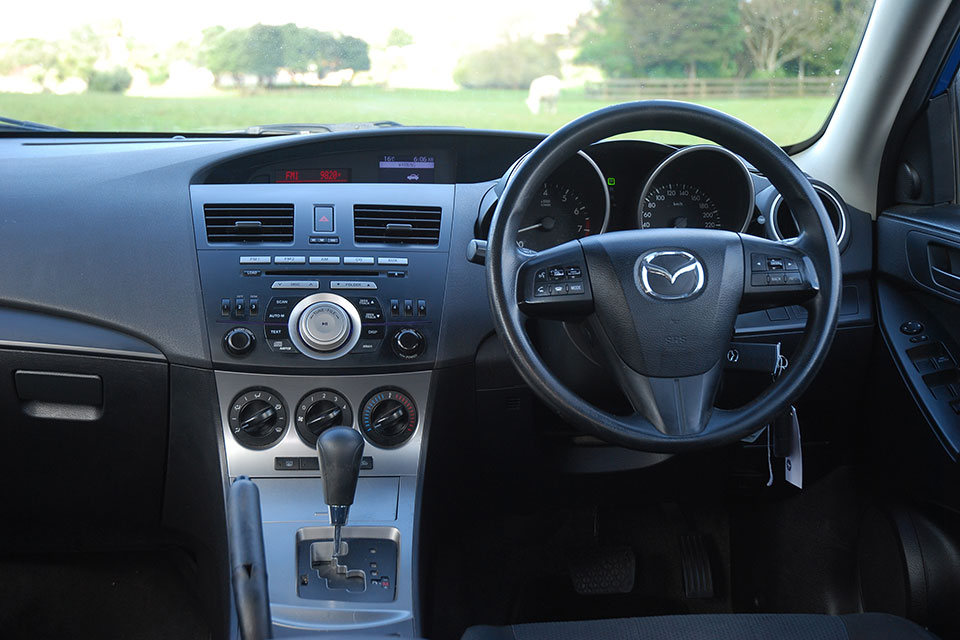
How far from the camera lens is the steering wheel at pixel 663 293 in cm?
163

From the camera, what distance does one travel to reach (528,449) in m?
2.29

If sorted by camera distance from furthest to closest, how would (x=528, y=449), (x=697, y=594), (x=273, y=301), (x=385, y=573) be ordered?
(x=697, y=594) < (x=528, y=449) < (x=273, y=301) < (x=385, y=573)

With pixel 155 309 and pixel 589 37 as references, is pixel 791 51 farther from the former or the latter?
pixel 155 309

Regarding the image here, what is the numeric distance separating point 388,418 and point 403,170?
70 cm

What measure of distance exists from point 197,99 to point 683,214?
1.22 m

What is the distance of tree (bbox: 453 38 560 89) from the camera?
2.40 m

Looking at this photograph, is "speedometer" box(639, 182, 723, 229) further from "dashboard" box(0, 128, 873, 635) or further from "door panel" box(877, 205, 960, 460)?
"door panel" box(877, 205, 960, 460)

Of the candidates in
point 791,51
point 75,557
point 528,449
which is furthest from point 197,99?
point 791,51

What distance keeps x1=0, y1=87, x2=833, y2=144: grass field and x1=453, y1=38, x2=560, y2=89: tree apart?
3cm

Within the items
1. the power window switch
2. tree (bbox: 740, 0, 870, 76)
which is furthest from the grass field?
the power window switch

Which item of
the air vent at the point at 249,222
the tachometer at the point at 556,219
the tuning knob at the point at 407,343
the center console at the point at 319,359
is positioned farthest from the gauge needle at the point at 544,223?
the air vent at the point at 249,222

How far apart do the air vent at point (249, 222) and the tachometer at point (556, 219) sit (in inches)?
21.3

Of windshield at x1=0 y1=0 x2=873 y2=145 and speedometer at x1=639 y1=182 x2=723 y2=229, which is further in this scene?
windshield at x1=0 y1=0 x2=873 y2=145

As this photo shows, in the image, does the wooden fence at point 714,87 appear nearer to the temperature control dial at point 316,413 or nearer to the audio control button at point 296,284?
the audio control button at point 296,284
